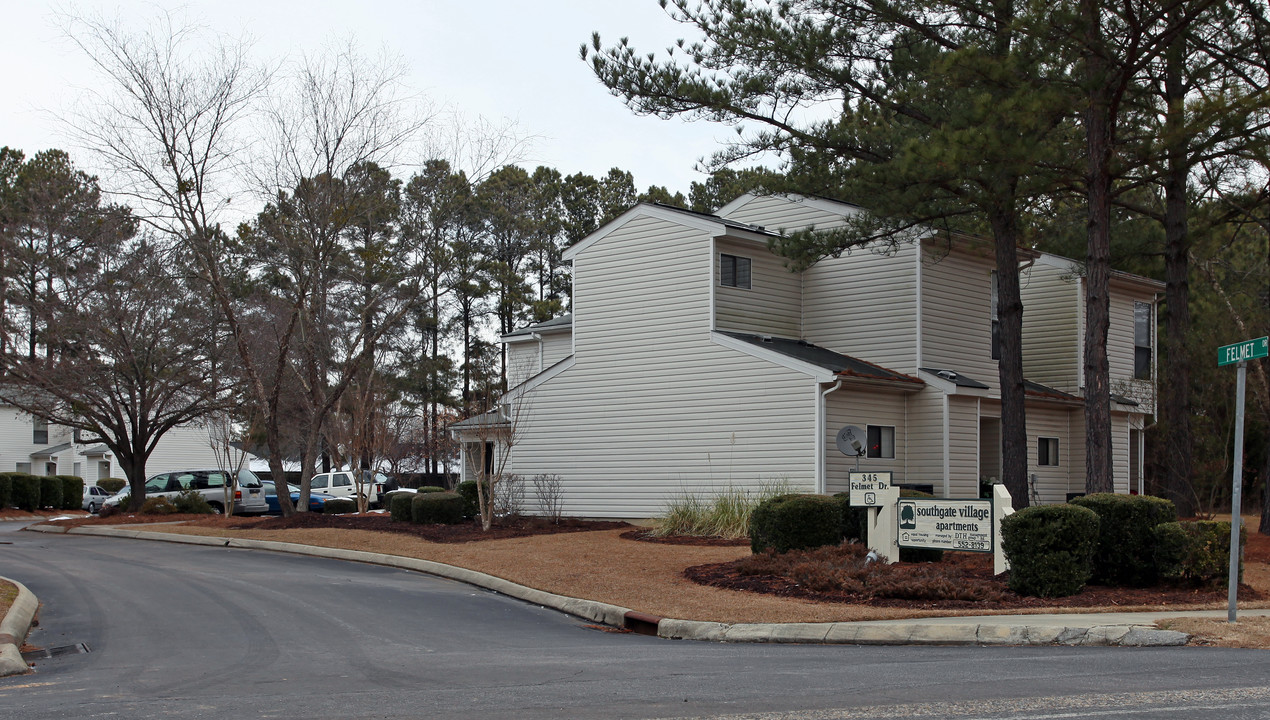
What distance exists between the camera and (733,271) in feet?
87.4

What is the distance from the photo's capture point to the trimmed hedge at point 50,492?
140ft

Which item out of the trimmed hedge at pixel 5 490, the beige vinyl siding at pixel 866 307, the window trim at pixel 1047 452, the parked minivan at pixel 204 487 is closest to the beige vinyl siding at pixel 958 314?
the beige vinyl siding at pixel 866 307

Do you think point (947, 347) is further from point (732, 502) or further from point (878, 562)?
point (878, 562)

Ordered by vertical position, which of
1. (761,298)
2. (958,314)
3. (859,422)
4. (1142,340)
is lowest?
(859,422)

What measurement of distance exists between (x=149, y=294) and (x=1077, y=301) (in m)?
26.5

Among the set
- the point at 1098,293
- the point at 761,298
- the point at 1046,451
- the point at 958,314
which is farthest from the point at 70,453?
the point at 1098,293

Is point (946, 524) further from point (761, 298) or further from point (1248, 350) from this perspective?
point (761, 298)

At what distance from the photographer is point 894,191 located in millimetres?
20109

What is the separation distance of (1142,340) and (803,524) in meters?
21.3

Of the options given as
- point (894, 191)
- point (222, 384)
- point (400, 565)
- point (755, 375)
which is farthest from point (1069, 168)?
point (222, 384)

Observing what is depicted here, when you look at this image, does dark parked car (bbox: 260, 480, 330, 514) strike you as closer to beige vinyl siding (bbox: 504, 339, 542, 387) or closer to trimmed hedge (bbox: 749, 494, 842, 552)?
beige vinyl siding (bbox: 504, 339, 542, 387)

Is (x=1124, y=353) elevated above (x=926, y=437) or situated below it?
above

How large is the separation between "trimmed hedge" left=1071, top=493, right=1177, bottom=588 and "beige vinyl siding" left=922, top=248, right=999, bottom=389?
1211cm

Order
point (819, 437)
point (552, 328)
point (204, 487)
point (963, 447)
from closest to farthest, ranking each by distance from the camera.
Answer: point (819, 437), point (963, 447), point (552, 328), point (204, 487)
